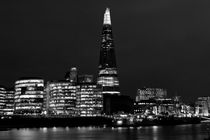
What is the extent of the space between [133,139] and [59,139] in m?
26.7

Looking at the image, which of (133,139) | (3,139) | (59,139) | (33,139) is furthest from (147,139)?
(3,139)

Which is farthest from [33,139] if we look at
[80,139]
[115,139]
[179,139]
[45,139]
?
[179,139]

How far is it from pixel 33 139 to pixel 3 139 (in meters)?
10.7

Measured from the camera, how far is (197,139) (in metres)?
148

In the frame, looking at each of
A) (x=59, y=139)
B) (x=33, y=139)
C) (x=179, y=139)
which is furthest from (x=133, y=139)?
(x=33, y=139)

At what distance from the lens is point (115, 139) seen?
154m

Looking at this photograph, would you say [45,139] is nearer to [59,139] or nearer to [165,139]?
[59,139]

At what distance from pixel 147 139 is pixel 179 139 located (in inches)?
444

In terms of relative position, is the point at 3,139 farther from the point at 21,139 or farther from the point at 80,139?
the point at 80,139

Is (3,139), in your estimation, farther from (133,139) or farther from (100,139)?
(133,139)

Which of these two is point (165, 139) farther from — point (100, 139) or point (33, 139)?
point (33, 139)

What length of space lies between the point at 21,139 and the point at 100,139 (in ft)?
93.2

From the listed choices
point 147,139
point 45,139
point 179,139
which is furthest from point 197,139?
point 45,139

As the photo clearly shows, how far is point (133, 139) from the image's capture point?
15488 centimetres
